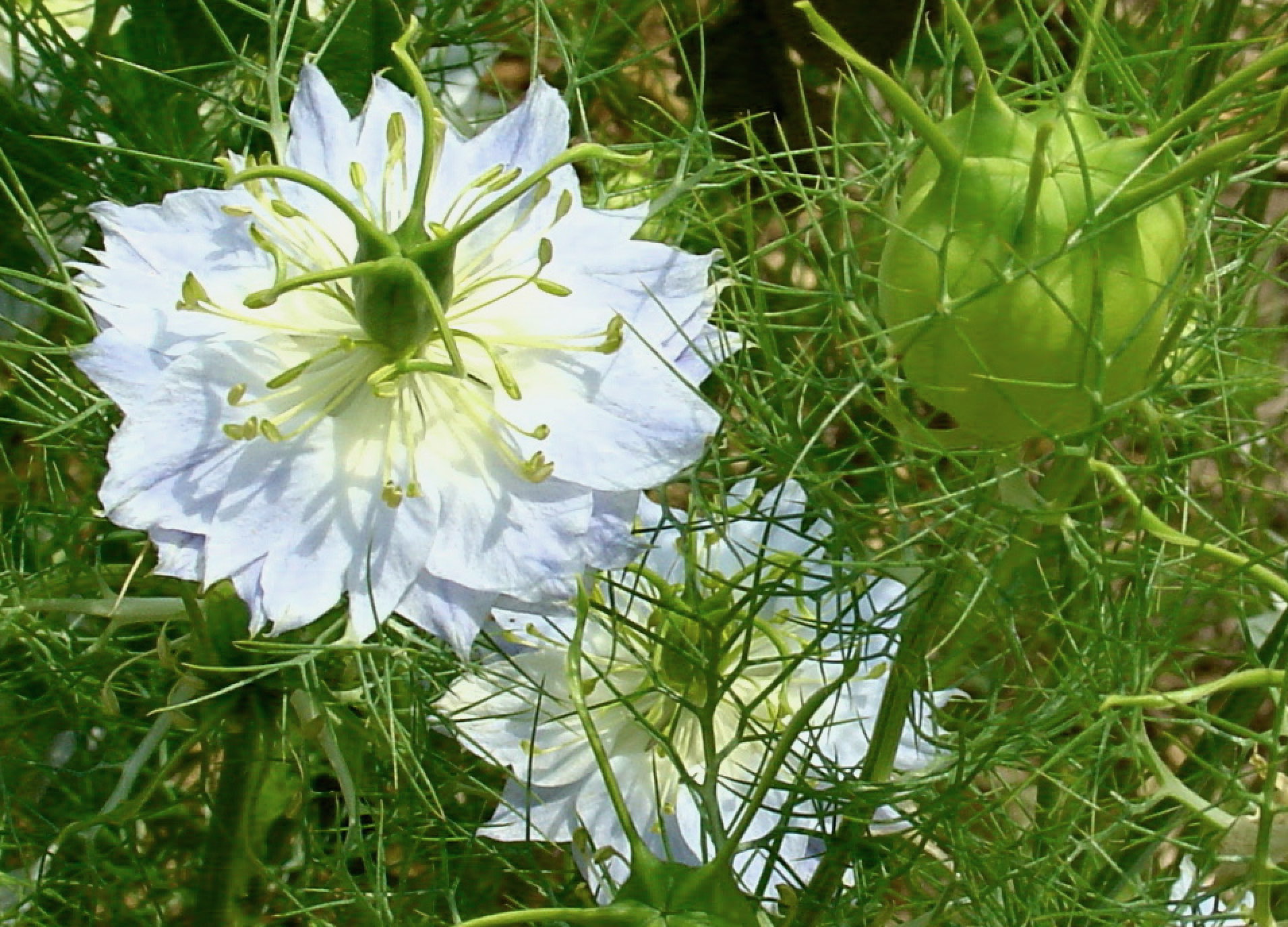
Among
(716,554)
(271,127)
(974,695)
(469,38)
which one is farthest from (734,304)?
(974,695)

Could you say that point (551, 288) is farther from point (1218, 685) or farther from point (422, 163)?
point (1218, 685)

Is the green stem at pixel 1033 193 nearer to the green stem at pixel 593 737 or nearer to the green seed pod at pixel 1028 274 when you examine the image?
the green seed pod at pixel 1028 274

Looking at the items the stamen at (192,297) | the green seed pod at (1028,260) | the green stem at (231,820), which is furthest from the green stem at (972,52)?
the green stem at (231,820)

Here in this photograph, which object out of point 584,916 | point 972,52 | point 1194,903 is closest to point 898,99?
point 972,52

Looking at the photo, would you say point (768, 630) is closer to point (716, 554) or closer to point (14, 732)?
point (716, 554)

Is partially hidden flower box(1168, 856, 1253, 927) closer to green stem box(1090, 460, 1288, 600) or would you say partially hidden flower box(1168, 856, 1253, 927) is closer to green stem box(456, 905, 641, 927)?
green stem box(1090, 460, 1288, 600)

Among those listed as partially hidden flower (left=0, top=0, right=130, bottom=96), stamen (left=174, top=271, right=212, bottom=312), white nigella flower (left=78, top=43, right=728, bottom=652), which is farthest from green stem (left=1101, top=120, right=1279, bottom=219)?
partially hidden flower (left=0, top=0, right=130, bottom=96)
